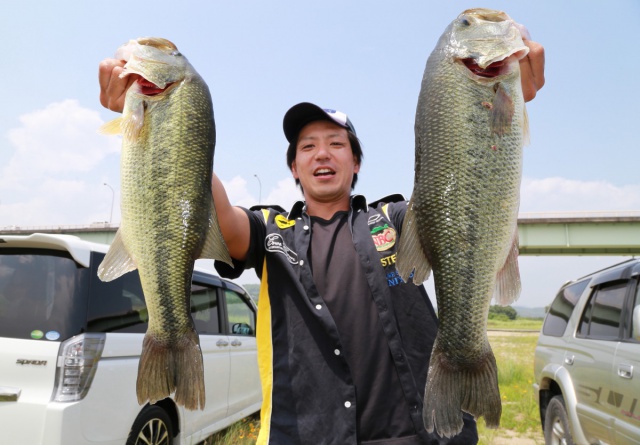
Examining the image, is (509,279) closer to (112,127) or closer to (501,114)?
(501,114)

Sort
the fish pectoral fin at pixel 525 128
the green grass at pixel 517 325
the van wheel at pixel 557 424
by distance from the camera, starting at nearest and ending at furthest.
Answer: the fish pectoral fin at pixel 525 128, the van wheel at pixel 557 424, the green grass at pixel 517 325

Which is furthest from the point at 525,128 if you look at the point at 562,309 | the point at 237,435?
the point at 237,435

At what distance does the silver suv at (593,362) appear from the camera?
4.55 metres

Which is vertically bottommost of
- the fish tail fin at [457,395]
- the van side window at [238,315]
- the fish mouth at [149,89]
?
the fish tail fin at [457,395]

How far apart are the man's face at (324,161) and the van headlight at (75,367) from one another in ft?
8.20

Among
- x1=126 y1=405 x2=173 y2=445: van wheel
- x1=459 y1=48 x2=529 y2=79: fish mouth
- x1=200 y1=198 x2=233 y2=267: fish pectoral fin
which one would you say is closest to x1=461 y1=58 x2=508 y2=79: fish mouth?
x1=459 y1=48 x2=529 y2=79: fish mouth

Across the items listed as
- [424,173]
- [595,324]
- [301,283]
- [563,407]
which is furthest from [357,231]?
[563,407]

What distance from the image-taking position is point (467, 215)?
7.50ft

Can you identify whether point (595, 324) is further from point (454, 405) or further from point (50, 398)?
point (50, 398)

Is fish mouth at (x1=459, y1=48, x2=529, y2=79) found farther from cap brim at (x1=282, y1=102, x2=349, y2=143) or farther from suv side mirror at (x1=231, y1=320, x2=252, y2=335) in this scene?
suv side mirror at (x1=231, y1=320, x2=252, y2=335)

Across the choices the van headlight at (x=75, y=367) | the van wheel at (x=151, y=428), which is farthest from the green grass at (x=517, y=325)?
the van headlight at (x=75, y=367)

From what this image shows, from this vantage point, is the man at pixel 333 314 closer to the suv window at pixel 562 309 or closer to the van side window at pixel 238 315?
the suv window at pixel 562 309

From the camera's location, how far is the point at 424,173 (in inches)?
92.6

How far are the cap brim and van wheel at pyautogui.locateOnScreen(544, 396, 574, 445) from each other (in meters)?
4.87
